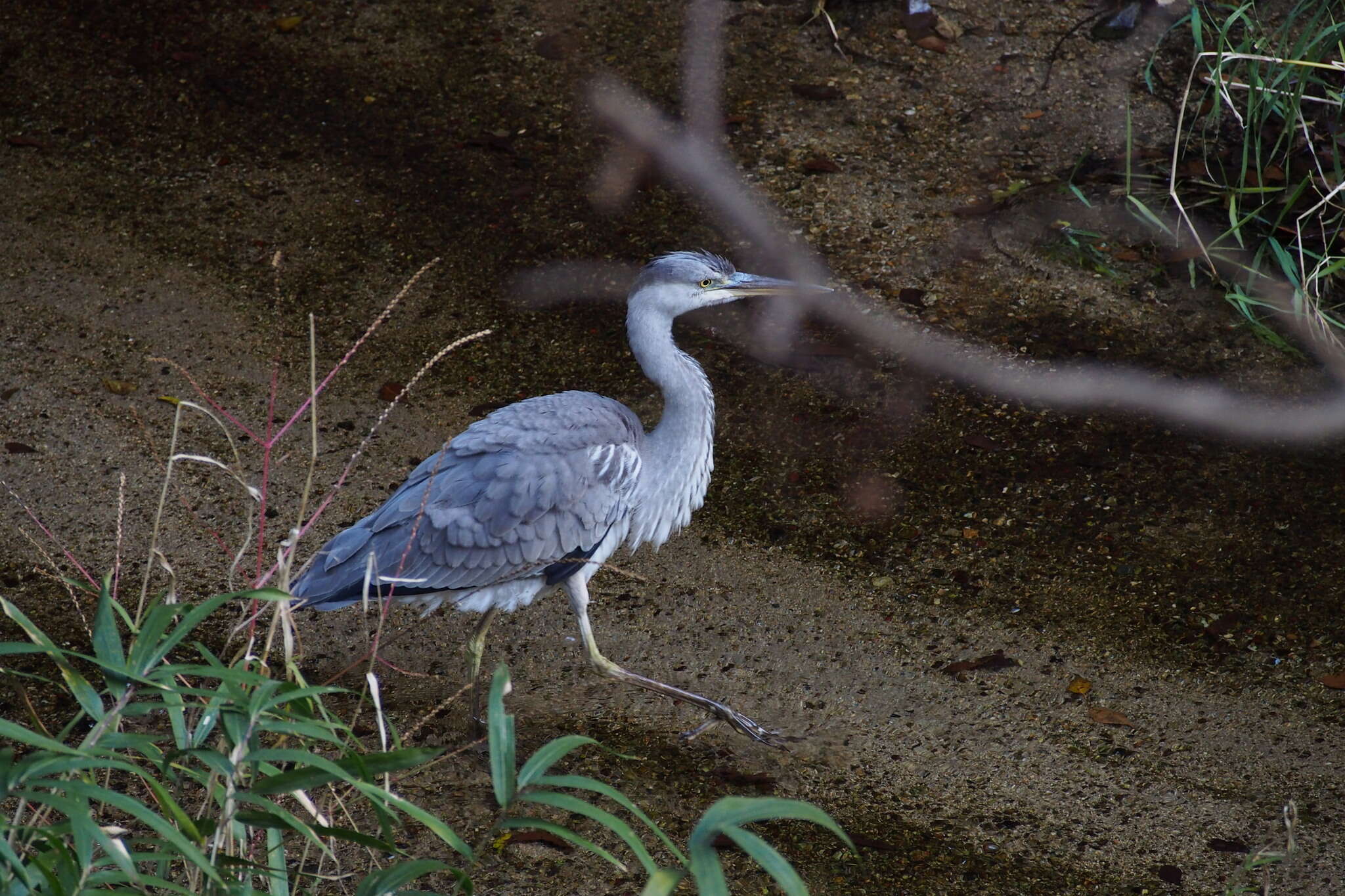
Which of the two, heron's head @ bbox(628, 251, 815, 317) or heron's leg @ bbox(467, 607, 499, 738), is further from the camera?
heron's head @ bbox(628, 251, 815, 317)

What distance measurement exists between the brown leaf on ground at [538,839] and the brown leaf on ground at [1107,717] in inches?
58.2

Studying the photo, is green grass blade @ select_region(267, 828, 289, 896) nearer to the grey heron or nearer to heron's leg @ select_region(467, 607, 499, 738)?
the grey heron

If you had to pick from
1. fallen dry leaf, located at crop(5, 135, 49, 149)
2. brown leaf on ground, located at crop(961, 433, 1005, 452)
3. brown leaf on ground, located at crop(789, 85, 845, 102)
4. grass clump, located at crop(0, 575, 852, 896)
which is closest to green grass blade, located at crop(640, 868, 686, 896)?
grass clump, located at crop(0, 575, 852, 896)

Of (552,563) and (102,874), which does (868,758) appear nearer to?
(552,563)

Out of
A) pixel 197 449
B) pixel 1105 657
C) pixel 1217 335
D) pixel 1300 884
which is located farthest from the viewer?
pixel 1217 335

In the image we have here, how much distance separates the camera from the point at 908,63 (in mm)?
5984

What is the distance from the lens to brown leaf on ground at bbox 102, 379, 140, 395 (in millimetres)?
4484

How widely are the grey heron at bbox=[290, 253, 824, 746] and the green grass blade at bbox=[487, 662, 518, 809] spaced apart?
104cm

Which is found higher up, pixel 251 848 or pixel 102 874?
Result: pixel 102 874

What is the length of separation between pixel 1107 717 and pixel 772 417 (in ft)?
5.30

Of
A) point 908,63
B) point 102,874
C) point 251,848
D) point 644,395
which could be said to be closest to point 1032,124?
point 908,63

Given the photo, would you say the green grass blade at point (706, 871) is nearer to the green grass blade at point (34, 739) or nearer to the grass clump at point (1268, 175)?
the green grass blade at point (34, 739)

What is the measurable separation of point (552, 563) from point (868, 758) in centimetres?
99

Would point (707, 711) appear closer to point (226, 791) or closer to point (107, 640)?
point (226, 791)
